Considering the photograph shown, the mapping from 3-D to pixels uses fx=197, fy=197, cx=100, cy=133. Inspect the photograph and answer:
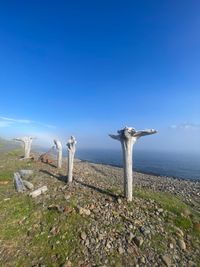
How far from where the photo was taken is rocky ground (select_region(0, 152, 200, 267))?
7.98m

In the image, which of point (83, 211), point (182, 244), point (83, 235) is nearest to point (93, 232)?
point (83, 235)

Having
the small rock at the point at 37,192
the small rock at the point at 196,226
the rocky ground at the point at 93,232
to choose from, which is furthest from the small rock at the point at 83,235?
the small rock at the point at 196,226

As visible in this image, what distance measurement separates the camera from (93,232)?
9.47 m

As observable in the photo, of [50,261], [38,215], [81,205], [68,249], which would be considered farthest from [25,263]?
[81,205]

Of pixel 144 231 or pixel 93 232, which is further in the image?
pixel 144 231

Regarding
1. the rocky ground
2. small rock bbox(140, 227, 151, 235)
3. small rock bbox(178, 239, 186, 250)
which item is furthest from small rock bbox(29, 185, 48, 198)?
small rock bbox(178, 239, 186, 250)

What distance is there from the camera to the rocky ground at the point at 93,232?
26.2 ft

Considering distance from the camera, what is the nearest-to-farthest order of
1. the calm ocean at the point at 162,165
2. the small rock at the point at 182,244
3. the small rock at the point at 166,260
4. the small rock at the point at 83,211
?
1. the small rock at the point at 166,260
2. the small rock at the point at 182,244
3. the small rock at the point at 83,211
4. the calm ocean at the point at 162,165

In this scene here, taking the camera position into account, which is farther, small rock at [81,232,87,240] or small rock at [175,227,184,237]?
small rock at [175,227,184,237]

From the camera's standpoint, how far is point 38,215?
35.4 feet

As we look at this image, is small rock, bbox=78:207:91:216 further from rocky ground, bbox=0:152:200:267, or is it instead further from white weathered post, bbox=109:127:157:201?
white weathered post, bbox=109:127:157:201

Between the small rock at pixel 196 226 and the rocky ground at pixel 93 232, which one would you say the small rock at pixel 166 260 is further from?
the small rock at pixel 196 226

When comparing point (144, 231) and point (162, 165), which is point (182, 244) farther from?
point (162, 165)

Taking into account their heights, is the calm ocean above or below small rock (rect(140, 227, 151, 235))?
above
